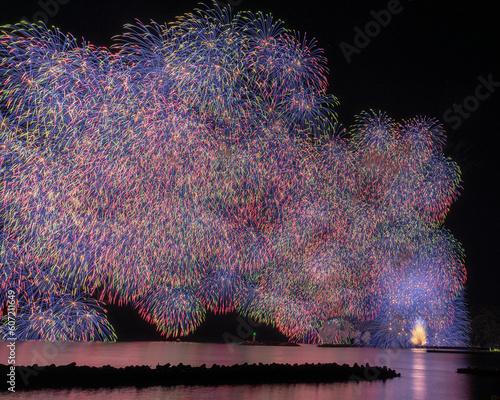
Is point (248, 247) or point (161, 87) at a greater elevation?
point (161, 87)

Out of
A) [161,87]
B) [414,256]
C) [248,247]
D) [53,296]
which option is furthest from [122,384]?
[414,256]

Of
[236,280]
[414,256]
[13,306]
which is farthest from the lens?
[414,256]

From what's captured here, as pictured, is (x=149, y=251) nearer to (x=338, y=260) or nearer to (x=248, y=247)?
(x=248, y=247)

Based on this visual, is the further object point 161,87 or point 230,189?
point 230,189

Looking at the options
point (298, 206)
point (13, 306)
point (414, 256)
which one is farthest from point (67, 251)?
point (414, 256)

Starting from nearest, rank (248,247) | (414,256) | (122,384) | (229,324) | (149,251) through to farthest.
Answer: (122,384), (149,251), (248,247), (414,256), (229,324)

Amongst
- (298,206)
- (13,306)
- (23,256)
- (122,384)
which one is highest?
(298,206)

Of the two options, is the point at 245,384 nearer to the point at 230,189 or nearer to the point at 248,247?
the point at 230,189
